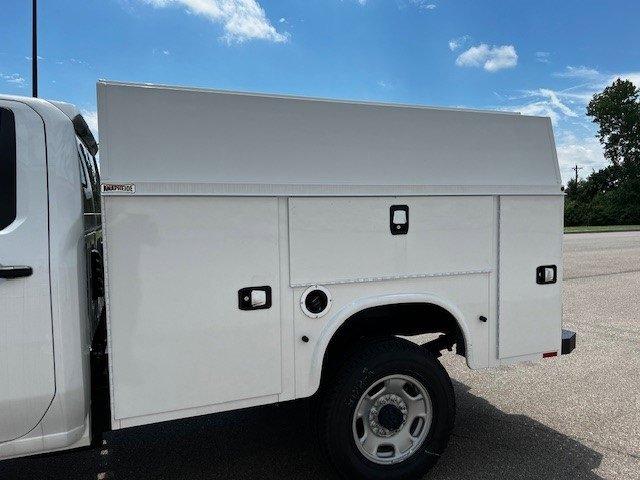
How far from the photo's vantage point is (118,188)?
243 cm

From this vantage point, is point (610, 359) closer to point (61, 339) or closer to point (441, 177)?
point (441, 177)

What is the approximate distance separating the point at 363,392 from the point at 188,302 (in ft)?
3.62

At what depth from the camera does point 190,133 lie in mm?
2621

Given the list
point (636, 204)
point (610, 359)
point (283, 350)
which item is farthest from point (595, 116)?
point (283, 350)

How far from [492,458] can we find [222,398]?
73.7 inches

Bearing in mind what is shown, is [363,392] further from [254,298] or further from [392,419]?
[254,298]

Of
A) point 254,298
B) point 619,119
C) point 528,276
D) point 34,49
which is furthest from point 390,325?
point 619,119

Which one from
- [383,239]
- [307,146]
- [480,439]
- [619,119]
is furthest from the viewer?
[619,119]

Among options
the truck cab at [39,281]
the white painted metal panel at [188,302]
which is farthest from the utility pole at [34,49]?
the white painted metal panel at [188,302]

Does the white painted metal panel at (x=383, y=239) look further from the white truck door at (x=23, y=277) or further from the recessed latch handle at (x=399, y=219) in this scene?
the white truck door at (x=23, y=277)

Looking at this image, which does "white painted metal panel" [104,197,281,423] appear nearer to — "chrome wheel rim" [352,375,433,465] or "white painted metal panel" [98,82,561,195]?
"white painted metal panel" [98,82,561,195]

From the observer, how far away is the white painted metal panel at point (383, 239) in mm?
2820

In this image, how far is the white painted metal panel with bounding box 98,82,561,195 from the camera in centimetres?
251

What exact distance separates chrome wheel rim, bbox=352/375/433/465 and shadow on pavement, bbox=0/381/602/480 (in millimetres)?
307
